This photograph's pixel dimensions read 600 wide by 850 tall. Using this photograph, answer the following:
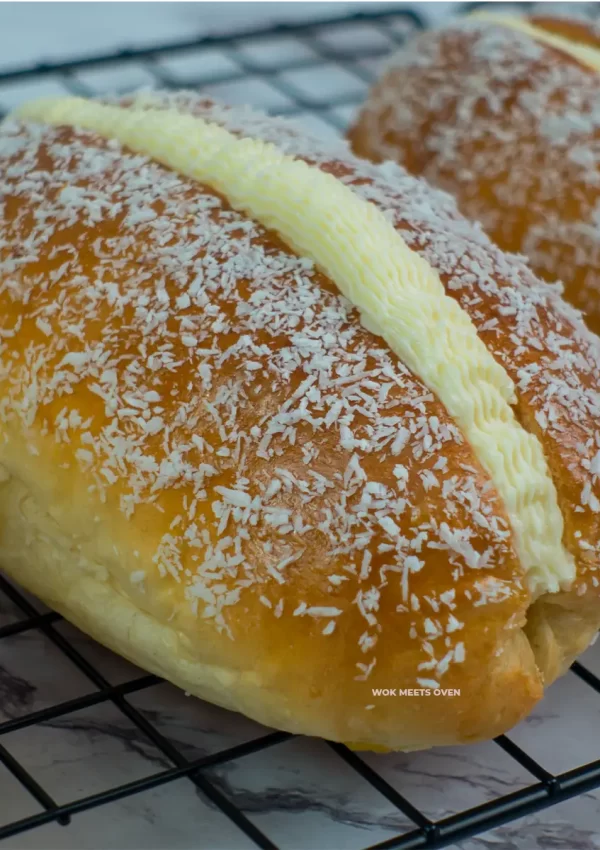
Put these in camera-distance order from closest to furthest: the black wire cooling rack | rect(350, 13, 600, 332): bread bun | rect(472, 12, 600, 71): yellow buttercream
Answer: the black wire cooling rack → rect(350, 13, 600, 332): bread bun → rect(472, 12, 600, 71): yellow buttercream

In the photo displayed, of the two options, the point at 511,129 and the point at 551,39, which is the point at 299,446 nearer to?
the point at 511,129

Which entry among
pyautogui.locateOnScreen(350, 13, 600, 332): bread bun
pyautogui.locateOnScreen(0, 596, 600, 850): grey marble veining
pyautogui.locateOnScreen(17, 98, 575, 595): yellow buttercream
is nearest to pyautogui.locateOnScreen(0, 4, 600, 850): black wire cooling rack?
pyautogui.locateOnScreen(0, 596, 600, 850): grey marble veining

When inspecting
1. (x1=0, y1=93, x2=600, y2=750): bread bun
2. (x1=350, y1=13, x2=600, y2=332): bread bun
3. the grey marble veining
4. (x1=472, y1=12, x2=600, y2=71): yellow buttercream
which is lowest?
the grey marble veining

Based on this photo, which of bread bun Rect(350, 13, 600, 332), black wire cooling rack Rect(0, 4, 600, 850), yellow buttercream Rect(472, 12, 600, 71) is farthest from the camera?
yellow buttercream Rect(472, 12, 600, 71)

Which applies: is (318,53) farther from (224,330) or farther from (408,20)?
(224,330)

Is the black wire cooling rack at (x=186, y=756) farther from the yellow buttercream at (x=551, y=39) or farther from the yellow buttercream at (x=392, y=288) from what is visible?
the yellow buttercream at (x=551, y=39)

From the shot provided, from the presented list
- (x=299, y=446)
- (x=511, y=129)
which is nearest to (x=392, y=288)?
(x=299, y=446)

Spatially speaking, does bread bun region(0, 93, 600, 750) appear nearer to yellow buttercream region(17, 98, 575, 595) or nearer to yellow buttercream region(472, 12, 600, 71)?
yellow buttercream region(17, 98, 575, 595)

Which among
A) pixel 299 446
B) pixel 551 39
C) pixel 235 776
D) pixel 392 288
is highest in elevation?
pixel 551 39
